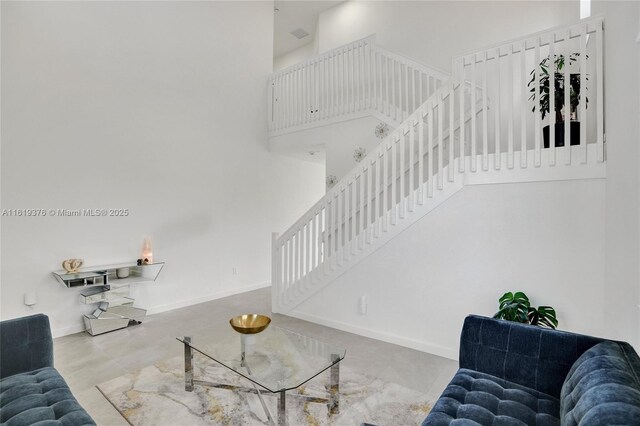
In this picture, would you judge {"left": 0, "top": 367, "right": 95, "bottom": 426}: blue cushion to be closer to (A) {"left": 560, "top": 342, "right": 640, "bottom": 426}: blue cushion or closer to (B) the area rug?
(B) the area rug

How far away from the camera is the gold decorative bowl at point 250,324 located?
2301 millimetres

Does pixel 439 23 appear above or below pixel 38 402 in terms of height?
above

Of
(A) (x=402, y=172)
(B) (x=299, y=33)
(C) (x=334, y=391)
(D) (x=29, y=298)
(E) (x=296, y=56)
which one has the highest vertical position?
(B) (x=299, y=33)

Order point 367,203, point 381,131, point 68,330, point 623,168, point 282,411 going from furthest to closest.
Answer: point 381,131 → point 367,203 → point 68,330 → point 623,168 → point 282,411

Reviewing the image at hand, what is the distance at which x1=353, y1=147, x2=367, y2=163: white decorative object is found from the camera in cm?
503

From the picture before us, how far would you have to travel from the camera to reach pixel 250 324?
241 cm

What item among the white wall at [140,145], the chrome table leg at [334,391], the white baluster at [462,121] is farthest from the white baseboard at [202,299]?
the white baluster at [462,121]

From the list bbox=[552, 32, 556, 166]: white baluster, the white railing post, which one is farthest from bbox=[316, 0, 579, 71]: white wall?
the white railing post

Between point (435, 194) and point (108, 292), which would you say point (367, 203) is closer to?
point (435, 194)

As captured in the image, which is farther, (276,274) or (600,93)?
(276,274)

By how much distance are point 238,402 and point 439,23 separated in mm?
5977

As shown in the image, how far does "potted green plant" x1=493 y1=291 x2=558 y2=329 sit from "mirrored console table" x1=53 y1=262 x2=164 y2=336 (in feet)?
12.8

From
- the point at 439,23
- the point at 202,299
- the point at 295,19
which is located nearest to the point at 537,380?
the point at 202,299

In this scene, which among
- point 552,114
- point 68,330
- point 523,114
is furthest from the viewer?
point 68,330
